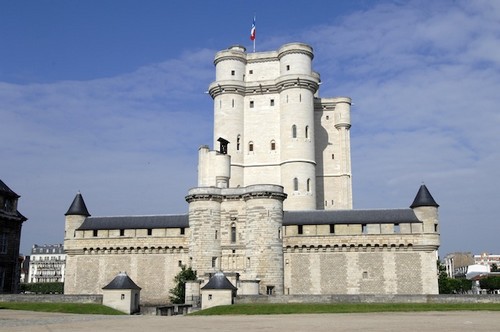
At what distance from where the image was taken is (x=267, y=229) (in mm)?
41219

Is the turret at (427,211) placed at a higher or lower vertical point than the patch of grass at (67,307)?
higher

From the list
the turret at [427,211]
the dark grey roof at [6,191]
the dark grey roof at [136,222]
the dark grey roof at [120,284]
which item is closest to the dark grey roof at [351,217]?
the turret at [427,211]

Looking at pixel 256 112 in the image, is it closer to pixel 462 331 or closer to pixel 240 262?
pixel 240 262

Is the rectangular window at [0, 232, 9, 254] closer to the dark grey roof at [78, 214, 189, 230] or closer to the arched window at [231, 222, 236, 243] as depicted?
the dark grey roof at [78, 214, 189, 230]

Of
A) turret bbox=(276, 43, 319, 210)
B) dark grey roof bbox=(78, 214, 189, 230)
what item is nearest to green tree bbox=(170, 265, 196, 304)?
dark grey roof bbox=(78, 214, 189, 230)

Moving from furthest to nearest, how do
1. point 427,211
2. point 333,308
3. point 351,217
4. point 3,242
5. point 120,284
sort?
point 3,242 < point 351,217 < point 427,211 < point 120,284 < point 333,308

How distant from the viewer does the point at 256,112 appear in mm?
58688

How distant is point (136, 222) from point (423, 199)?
25.0 metres

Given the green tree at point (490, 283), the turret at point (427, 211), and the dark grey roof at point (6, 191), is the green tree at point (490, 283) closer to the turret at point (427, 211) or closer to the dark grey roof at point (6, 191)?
the turret at point (427, 211)

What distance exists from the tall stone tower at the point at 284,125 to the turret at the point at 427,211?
12.4m

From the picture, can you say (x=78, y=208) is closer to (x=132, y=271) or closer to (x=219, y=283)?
(x=132, y=271)

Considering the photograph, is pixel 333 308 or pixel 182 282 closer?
pixel 333 308

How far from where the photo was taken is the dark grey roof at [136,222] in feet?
154

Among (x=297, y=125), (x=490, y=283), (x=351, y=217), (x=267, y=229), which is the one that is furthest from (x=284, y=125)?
(x=490, y=283)
